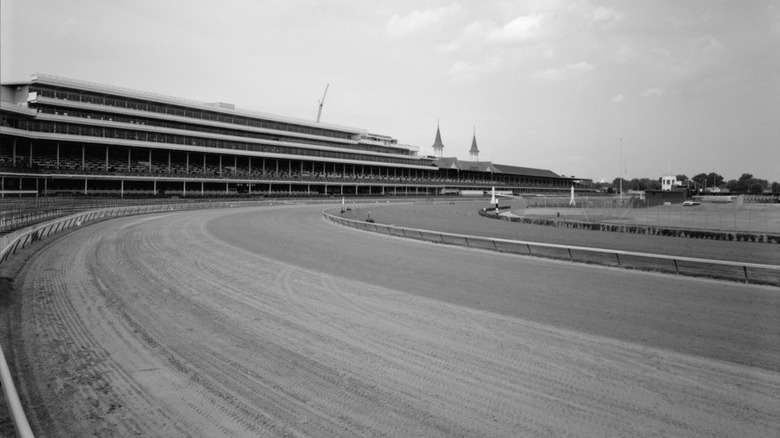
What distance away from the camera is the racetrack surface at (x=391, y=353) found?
4934 millimetres

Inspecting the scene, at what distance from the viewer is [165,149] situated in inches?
2527

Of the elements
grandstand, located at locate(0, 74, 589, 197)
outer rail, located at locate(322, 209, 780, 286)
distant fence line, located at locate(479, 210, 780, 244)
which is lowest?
outer rail, located at locate(322, 209, 780, 286)

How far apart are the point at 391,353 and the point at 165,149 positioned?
2599 inches

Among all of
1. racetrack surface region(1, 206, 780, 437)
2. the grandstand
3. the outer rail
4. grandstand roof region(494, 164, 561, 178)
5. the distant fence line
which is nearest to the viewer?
racetrack surface region(1, 206, 780, 437)

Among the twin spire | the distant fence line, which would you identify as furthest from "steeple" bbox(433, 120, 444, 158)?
the distant fence line

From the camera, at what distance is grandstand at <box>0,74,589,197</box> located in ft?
169

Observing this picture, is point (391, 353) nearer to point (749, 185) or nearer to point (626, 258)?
point (626, 258)

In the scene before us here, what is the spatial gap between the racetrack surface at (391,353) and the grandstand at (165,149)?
38669mm

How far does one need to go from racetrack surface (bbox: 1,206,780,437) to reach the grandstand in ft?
127

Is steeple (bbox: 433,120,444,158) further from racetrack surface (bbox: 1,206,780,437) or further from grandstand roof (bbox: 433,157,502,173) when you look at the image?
racetrack surface (bbox: 1,206,780,437)

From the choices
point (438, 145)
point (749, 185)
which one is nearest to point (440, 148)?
point (438, 145)

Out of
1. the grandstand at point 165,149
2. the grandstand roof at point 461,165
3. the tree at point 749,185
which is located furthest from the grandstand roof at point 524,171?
the tree at point 749,185

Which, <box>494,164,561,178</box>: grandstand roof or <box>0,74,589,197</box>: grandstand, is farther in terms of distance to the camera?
<box>494,164,561,178</box>: grandstand roof

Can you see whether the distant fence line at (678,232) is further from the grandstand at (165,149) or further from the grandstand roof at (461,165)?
the grandstand roof at (461,165)
